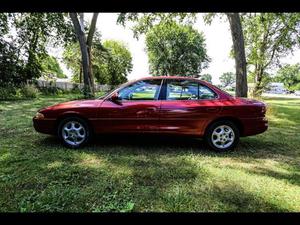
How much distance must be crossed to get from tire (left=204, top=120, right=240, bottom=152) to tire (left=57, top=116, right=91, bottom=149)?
2.66 m

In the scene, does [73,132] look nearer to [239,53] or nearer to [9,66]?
[239,53]

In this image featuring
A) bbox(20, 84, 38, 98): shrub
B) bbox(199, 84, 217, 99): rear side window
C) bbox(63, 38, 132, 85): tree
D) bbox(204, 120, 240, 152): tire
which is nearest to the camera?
bbox(204, 120, 240, 152): tire

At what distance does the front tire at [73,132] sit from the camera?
645cm

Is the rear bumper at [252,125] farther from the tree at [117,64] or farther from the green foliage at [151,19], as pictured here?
the tree at [117,64]

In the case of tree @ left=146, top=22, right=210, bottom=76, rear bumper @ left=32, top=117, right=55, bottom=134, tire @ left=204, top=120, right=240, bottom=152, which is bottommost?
tire @ left=204, top=120, right=240, bottom=152

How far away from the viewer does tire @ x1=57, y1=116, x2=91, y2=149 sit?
645 centimetres

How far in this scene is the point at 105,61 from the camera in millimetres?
48719

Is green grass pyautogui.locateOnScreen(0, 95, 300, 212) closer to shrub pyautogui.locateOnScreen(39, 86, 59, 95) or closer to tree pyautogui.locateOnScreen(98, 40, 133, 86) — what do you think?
shrub pyautogui.locateOnScreen(39, 86, 59, 95)

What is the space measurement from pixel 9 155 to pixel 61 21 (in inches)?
1002

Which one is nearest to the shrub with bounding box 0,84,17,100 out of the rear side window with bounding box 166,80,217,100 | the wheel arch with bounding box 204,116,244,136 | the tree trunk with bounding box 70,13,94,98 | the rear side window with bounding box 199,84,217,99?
the tree trunk with bounding box 70,13,94,98

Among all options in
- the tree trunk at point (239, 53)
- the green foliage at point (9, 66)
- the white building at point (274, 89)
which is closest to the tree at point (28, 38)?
the green foliage at point (9, 66)

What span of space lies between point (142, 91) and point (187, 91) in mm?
1013

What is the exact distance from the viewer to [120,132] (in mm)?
6484

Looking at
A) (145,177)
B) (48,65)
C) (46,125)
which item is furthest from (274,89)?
(145,177)
